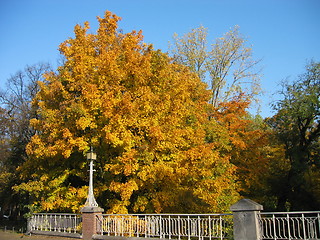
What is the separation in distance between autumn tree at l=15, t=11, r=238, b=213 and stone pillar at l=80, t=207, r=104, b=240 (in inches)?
56.4

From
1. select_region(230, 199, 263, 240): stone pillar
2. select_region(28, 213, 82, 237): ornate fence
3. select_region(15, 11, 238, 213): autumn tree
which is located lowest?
select_region(28, 213, 82, 237): ornate fence

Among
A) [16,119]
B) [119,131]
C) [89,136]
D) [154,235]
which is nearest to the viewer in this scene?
[154,235]

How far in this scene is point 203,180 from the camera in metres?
15.5

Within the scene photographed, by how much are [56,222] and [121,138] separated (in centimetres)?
512

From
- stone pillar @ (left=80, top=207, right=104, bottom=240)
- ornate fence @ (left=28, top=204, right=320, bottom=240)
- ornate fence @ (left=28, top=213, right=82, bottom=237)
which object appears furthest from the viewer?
ornate fence @ (left=28, top=213, right=82, bottom=237)

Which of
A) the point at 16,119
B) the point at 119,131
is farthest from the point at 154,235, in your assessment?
the point at 16,119

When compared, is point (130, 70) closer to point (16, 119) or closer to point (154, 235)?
point (154, 235)

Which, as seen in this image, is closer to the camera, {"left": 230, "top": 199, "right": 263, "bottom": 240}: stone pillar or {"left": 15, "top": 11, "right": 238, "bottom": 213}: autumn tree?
{"left": 230, "top": 199, "right": 263, "bottom": 240}: stone pillar

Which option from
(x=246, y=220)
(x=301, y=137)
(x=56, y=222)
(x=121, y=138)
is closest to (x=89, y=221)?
(x=56, y=222)

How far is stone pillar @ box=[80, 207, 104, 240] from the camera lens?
39.7 feet

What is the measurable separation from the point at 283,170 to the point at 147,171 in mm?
13243

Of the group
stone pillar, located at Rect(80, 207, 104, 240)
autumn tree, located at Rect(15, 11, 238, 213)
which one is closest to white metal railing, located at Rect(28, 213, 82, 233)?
autumn tree, located at Rect(15, 11, 238, 213)

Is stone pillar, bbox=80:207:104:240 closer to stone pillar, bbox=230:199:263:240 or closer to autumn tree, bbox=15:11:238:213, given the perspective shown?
autumn tree, bbox=15:11:238:213

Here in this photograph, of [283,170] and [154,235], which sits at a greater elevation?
[283,170]
